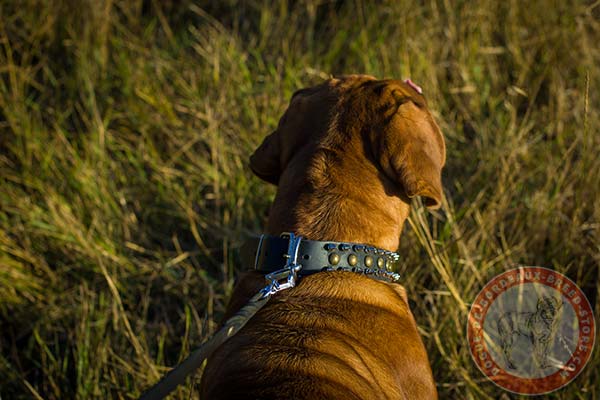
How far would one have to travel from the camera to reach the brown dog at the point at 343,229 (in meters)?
2.02

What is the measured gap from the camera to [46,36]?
16.4 ft

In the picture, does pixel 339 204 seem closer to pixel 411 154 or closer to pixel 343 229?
pixel 343 229

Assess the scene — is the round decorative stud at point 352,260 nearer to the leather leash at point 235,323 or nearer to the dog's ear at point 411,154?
the leather leash at point 235,323

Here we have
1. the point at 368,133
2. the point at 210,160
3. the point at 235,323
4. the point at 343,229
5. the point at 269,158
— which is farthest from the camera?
the point at 210,160

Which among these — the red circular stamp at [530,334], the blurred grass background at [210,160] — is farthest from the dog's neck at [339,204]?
the red circular stamp at [530,334]

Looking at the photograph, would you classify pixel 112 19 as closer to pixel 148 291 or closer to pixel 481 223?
pixel 148 291

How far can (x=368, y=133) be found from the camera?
250 cm

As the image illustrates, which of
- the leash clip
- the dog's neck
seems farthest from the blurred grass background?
the leash clip

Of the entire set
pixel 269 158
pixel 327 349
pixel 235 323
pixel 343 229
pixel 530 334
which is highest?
pixel 269 158

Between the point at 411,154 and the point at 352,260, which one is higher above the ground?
the point at 411,154

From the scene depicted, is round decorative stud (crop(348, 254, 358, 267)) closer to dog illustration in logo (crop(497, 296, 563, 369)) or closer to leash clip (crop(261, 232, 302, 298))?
leash clip (crop(261, 232, 302, 298))

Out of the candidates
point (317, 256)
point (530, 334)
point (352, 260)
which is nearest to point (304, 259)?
point (317, 256)

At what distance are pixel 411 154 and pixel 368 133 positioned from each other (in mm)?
179

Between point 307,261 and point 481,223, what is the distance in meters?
1.45
